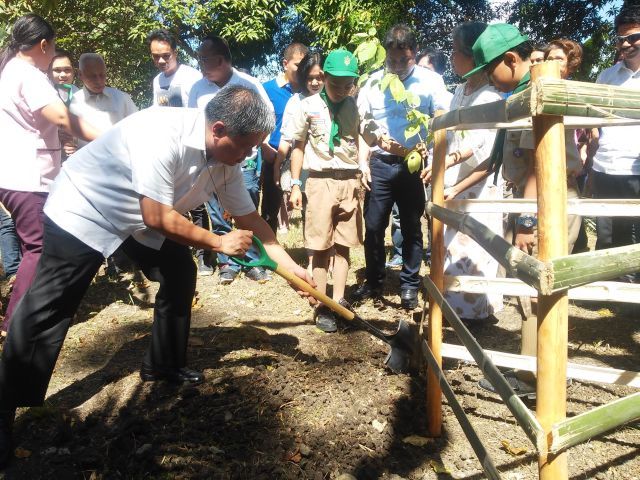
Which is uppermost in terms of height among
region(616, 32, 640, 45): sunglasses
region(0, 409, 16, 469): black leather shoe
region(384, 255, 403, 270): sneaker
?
region(616, 32, 640, 45): sunglasses

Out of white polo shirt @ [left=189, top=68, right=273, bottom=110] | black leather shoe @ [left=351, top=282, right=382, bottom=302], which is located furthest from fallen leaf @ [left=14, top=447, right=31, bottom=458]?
white polo shirt @ [left=189, top=68, right=273, bottom=110]

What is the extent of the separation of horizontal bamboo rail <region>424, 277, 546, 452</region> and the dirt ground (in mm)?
730

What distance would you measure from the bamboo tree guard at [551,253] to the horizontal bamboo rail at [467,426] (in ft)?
1.23

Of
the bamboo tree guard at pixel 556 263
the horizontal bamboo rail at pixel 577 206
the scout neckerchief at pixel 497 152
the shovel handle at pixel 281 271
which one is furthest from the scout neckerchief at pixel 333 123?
the bamboo tree guard at pixel 556 263

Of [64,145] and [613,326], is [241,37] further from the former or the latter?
[613,326]

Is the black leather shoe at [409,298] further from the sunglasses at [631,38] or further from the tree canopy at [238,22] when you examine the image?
the tree canopy at [238,22]

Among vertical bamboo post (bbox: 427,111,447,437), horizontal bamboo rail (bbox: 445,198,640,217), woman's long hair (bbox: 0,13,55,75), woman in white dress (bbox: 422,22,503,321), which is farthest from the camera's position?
woman's long hair (bbox: 0,13,55,75)

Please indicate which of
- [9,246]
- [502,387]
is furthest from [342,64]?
[9,246]

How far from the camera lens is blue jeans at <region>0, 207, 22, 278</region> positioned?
4.60 metres

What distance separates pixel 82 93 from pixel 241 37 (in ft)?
32.4

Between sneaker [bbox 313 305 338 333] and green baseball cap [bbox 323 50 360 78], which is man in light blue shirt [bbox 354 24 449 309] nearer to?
green baseball cap [bbox 323 50 360 78]

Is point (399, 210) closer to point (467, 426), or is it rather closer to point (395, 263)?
point (395, 263)

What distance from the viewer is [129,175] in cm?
265

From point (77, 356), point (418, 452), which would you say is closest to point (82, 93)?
point (77, 356)
